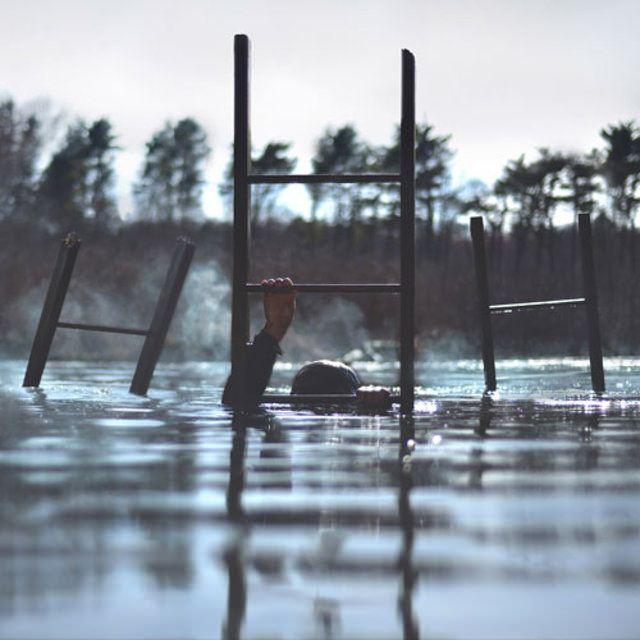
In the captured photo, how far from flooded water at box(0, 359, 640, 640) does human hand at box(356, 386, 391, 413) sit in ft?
5.01

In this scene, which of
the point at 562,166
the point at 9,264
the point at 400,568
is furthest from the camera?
the point at 562,166

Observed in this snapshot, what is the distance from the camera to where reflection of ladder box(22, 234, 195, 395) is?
43.4ft

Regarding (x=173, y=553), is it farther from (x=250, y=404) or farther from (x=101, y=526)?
(x=250, y=404)

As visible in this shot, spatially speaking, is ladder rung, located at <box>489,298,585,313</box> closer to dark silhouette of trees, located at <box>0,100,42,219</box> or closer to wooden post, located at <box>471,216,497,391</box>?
wooden post, located at <box>471,216,497,391</box>

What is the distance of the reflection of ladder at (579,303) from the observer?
13.8 m

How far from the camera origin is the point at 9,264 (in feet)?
173

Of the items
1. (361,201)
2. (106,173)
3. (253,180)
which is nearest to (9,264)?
(361,201)

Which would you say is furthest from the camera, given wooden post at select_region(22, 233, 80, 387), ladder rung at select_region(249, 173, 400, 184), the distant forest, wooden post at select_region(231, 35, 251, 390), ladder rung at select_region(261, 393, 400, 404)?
the distant forest

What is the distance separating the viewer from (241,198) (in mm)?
9898

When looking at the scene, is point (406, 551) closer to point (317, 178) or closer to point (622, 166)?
point (317, 178)

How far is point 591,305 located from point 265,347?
4.46 metres

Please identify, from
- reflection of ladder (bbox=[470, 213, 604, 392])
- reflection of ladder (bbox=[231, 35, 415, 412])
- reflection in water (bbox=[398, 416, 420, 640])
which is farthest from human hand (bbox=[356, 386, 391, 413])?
reflection of ladder (bbox=[470, 213, 604, 392])

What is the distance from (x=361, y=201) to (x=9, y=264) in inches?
1242

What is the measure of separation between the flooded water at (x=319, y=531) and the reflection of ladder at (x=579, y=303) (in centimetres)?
523
